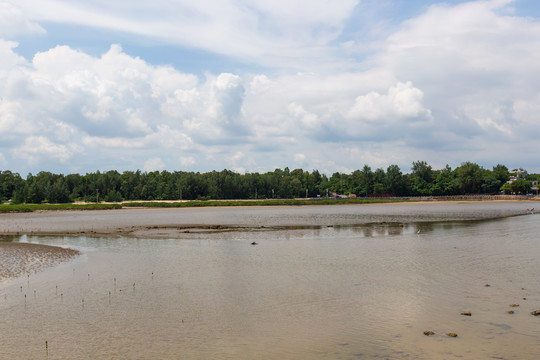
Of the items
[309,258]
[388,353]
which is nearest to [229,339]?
[388,353]

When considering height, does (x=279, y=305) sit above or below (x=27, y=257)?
below

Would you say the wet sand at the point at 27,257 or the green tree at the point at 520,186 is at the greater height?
Answer: the green tree at the point at 520,186

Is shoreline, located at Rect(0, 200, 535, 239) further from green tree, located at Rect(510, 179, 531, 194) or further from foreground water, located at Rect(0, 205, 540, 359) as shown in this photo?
green tree, located at Rect(510, 179, 531, 194)

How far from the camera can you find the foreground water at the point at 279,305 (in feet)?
49.0

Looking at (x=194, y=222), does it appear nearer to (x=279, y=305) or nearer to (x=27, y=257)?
(x=27, y=257)

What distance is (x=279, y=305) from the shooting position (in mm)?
20047

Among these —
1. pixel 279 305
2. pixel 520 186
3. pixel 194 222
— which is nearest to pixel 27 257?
pixel 279 305

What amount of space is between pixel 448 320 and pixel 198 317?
34.0 feet

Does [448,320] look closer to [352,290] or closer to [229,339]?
[352,290]

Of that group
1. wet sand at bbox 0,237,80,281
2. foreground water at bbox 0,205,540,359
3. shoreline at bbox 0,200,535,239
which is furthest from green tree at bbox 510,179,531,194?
wet sand at bbox 0,237,80,281

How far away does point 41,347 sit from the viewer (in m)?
15.3

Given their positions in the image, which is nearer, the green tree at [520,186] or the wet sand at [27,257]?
the wet sand at [27,257]

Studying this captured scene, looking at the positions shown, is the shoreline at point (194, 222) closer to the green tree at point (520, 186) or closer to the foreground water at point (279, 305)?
the foreground water at point (279, 305)

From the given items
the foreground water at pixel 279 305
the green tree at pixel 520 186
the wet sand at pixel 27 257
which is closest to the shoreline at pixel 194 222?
the wet sand at pixel 27 257
